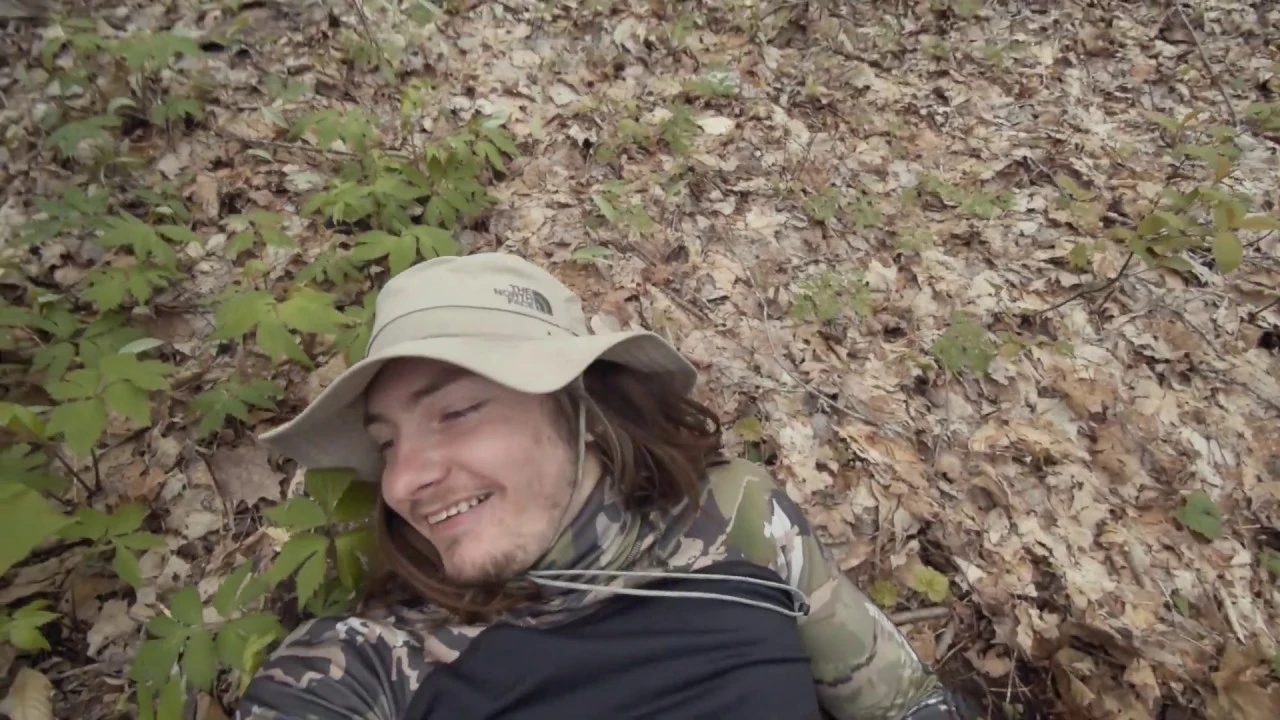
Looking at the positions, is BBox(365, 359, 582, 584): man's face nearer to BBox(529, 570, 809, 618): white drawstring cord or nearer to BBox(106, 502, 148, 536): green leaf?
BBox(529, 570, 809, 618): white drawstring cord

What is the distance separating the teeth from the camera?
6.09 ft

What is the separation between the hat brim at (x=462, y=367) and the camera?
1747 mm

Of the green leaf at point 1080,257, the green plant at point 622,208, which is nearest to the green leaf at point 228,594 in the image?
the green plant at point 622,208

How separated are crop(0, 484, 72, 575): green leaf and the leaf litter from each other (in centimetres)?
57

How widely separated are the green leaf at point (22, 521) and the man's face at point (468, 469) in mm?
849

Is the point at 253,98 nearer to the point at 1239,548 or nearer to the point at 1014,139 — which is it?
the point at 1014,139

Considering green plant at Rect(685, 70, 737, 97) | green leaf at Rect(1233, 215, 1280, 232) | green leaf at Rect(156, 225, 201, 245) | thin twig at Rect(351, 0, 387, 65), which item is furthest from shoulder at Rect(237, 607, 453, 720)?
green plant at Rect(685, 70, 737, 97)

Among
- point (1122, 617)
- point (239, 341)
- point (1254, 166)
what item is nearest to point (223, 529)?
point (239, 341)

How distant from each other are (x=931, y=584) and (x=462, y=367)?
84.8 inches

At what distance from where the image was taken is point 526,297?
2029 millimetres

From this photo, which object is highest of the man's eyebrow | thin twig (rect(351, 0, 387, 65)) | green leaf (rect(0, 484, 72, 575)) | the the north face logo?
thin twig (rect(351, 0, 387, 65))

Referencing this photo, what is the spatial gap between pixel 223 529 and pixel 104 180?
2.28 meters

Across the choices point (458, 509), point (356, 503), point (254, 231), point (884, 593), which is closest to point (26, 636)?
point (356, 503)

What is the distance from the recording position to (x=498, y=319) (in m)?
1.92
